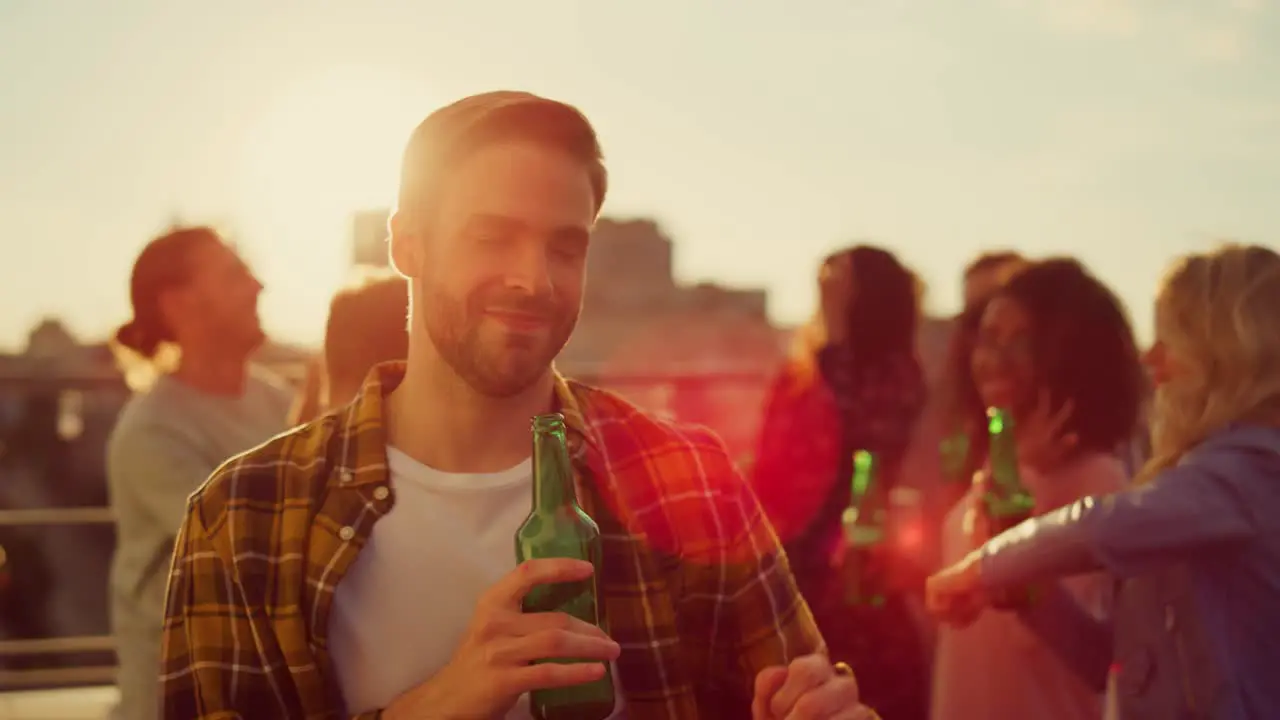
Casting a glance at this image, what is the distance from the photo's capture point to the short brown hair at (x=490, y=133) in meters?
1.74

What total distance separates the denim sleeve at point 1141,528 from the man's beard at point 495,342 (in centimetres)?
107

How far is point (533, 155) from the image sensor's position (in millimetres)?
1733

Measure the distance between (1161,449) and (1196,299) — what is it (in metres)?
0.31

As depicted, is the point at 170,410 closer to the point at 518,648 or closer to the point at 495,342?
the point at 495,342

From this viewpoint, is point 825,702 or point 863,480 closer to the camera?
point 825,702

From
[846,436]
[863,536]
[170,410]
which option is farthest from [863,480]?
[170,410]

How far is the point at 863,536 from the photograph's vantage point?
3.74 meters

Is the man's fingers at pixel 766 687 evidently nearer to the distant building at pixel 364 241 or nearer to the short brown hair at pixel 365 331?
the short brown hair at pixel 365 331

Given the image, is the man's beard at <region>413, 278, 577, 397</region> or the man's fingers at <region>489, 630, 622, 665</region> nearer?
the man's fingers at <region>489, 630, 622, 665</region>

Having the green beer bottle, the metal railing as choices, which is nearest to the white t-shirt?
the green beer bottle

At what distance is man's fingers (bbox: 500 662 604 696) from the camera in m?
1.34

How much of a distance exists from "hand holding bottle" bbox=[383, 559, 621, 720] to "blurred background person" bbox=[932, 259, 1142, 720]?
1.76 meters

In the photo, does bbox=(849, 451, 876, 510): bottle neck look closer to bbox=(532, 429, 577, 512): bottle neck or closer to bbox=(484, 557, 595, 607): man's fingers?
bbox=(532, 429, 577, 512): bottle neck

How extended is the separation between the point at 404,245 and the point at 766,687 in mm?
815
